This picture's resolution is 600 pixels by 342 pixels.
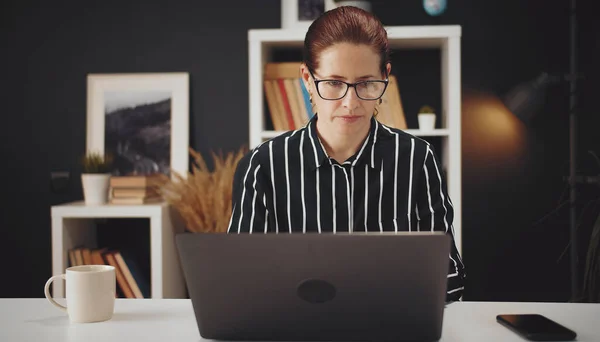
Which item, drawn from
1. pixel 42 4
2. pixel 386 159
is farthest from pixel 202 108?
pixel 386 159

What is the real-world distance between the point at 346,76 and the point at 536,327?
69 centimetres

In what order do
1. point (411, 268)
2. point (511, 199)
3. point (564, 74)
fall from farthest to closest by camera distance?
point (511, 199), point (564, 74), point (411, 268)

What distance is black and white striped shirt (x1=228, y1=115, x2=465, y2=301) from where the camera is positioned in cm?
159

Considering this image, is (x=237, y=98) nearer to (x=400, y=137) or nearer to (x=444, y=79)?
(x=444, y=79)

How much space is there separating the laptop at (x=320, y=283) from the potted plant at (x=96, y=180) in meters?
1.99

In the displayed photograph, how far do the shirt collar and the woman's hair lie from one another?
0.17 metres

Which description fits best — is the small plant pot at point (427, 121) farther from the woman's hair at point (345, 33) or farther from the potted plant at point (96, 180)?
the potted plant at point (96, 180)

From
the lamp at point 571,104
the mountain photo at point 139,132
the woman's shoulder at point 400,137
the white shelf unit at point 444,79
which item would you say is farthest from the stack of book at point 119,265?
the lamp at point 571,104

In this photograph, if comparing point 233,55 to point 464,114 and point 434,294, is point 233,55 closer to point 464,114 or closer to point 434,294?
point 464,114

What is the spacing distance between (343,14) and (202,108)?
1.70m

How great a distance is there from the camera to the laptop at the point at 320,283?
86 cm

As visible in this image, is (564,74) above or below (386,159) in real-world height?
above

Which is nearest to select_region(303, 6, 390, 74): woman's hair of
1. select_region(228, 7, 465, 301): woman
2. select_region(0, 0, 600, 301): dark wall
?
select_region(228, 7, 465, 301): woman

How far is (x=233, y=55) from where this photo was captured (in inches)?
123
